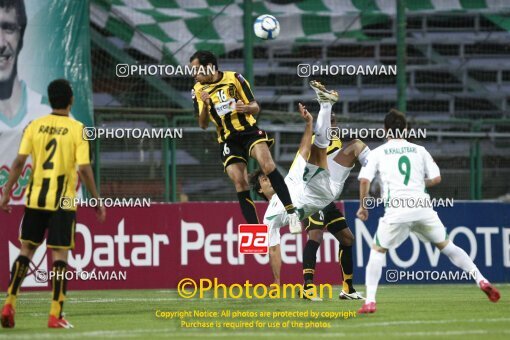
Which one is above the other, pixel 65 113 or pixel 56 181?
pixel 65 113

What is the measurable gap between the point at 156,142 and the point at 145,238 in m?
1.85

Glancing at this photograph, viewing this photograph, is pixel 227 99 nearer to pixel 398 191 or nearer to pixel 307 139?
pixel 307 139

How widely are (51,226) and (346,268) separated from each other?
512 centimetres

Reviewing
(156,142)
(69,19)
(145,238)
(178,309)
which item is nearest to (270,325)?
(178,309)

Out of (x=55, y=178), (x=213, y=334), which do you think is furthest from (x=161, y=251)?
(x=213, y=334)

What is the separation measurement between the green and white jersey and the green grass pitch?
114 centimetres

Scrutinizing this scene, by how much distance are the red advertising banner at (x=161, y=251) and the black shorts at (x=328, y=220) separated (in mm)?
3365

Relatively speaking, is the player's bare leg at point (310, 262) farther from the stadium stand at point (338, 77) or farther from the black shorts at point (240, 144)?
the stadium stand at point (338, 77)

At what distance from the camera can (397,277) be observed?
58.1 ft

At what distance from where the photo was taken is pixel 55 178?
32.0 ft

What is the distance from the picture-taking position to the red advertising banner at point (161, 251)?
1703 cm

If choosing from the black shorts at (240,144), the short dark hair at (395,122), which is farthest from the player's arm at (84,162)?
the black shorts at (240,144)

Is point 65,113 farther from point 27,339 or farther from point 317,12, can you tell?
point 317,12

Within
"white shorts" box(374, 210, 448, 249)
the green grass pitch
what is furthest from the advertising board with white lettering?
"white shorts" box(374, 210, 448, 249)
